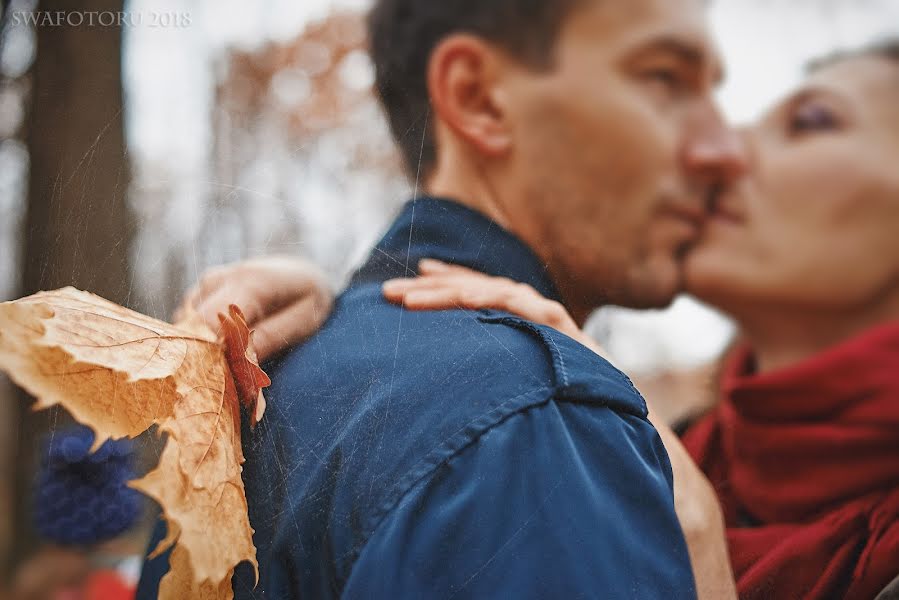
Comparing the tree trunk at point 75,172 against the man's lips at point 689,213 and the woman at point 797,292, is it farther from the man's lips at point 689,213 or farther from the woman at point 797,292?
the man's lips at point 689,213

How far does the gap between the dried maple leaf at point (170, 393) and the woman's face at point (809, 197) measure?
1.54 ft

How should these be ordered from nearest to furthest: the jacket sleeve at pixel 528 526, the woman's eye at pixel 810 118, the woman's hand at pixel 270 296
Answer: the jacket sleeve at pixel 528 526
the woman's hand at pixel 270 296
the woman's eye at pixel 810 118

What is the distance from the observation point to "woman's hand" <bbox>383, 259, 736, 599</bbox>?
0.72 metres

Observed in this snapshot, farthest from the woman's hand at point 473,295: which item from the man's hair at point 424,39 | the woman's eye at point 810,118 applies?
the woman's eye at point 810,118

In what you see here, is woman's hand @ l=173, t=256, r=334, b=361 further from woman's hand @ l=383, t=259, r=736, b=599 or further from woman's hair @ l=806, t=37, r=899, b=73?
woman's hair @ l=806, t=37, r=899, b=73

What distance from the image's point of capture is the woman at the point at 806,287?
2.62 feet

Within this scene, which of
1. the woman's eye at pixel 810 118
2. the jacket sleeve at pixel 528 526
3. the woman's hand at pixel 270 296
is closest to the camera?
the jacket sleeve at pixel 528 526

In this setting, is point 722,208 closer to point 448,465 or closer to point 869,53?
point 869,53

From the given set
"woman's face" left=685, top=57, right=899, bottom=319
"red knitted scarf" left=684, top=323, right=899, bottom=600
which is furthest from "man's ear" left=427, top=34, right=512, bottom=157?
"red knitted scarf" left=684, top=323, right=899, bottom=600

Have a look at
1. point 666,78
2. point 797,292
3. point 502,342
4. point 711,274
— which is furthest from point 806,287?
point 502,342

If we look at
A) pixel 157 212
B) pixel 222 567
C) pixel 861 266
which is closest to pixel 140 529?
pixel 222 567

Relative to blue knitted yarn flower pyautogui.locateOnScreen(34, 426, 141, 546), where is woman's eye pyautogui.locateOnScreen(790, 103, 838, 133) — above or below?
above

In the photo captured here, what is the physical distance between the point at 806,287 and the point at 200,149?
676mm

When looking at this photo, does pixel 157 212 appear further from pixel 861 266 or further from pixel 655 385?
pixel 861 266
